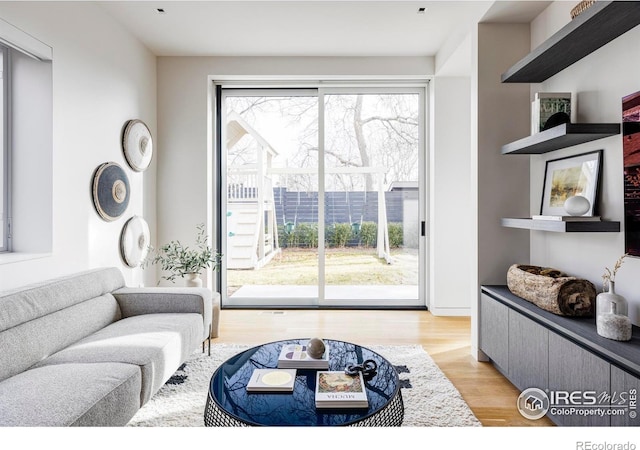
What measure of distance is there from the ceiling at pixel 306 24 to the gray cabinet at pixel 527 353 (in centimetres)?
216

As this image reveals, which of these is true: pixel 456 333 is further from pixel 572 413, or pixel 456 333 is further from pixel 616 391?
pixel 616 391

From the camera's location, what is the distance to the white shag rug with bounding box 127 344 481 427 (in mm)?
2006

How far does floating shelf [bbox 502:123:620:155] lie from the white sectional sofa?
243 centimetres

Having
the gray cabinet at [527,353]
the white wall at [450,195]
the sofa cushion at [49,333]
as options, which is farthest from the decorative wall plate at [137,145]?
the gray cabinet at [527,353]

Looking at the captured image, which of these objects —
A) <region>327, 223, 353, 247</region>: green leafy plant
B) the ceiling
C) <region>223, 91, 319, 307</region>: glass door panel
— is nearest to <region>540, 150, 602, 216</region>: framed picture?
the ceiling

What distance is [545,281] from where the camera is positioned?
2188mm

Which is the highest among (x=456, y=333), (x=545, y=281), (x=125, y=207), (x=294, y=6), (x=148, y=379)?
(x=294, y=6)

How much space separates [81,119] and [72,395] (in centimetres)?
217

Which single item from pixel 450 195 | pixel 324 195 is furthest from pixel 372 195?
pixel 450 195

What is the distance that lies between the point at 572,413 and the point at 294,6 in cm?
328

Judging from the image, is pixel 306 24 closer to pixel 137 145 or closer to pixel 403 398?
pixel 137 145

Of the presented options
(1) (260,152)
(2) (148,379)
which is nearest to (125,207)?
(1) (260,152)

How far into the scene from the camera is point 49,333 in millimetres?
1985

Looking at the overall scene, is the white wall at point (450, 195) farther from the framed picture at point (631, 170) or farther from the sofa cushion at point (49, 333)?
the sofa cushion at point (49, 333)
